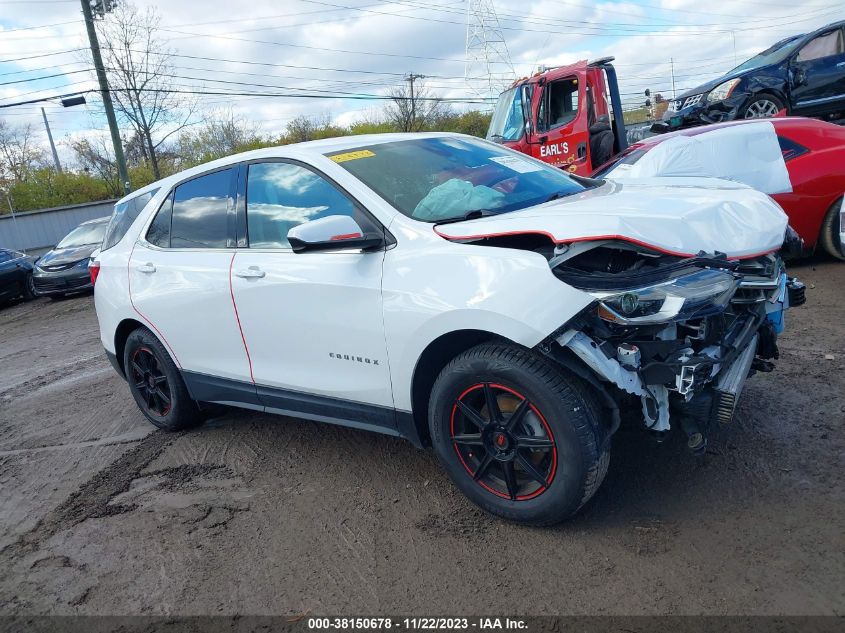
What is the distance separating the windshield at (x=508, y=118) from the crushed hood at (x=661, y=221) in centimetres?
850

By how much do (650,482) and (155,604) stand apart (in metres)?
2.36

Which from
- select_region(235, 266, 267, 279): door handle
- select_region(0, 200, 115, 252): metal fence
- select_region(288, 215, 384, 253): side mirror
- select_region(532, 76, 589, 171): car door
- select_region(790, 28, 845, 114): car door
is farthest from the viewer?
select_region(0, 200, 115, 252): metal fence

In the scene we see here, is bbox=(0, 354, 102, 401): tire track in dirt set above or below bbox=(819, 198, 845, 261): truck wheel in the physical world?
below

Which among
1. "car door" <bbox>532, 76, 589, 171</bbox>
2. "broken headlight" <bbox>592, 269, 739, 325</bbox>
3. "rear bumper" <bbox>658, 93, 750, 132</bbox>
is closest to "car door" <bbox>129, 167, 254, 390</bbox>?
"broken headlight" <bbox>592, 269, 739, 325</bbox>

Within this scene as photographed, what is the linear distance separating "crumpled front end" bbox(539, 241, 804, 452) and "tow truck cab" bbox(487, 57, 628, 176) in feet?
25.6

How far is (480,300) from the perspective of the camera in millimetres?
2756

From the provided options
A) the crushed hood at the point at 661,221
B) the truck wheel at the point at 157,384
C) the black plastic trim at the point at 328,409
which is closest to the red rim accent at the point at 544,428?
the black plastic trim at the point at 328,409

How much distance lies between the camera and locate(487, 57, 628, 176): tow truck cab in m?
10.3

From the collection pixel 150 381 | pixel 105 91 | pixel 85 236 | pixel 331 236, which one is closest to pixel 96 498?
pixel 150 381

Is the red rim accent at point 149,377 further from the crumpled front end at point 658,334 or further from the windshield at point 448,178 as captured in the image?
the crumpled front end at point 658,334

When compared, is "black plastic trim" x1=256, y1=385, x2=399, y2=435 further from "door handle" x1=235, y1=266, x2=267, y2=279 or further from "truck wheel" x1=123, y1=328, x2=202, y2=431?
"truck wheel" x1=123, y1=328, x2=202, y2=431

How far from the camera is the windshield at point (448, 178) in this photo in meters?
3.28

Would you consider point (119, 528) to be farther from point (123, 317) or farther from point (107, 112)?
point (107, 112)

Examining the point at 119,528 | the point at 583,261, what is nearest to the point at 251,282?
the point at 119,528
